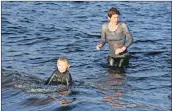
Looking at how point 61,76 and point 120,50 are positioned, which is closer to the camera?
point 61,76

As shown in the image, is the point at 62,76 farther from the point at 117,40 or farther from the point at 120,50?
the point at 117,40

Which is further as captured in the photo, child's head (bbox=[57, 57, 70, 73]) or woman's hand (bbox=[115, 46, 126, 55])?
woman's hand (bbox=[115, 46, 126, 55])

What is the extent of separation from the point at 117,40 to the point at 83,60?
6.81 ft

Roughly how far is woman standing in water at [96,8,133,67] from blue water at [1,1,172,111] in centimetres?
36

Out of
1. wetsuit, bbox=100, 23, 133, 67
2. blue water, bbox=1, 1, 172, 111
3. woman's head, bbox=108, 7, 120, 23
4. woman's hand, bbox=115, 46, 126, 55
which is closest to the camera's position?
blue water, bbox=1, 1, 172, 111

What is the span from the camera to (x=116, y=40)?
12703mm

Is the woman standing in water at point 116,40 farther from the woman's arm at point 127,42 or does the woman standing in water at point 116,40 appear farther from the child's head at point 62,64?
the child's head at point 62,64

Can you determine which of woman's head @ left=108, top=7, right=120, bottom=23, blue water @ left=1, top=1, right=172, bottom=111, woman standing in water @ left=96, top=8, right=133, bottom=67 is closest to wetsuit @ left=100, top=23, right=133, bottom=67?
woman standing in water @ left=96, top=8, right=133, bottom=67

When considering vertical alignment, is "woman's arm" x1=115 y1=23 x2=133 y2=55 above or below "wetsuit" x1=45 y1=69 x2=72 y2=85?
above

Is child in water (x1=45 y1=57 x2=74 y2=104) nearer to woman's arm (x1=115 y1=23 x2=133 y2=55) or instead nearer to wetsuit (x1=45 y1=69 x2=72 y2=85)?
wetsuit (x1=45 y1=69 x2=72 y2=85)

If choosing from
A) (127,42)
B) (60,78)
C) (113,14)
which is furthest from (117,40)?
(60,78)

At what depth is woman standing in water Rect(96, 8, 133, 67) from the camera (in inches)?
479

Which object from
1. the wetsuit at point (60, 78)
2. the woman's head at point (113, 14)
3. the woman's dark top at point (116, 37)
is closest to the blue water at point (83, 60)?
the wetsuit at point (60, 78)

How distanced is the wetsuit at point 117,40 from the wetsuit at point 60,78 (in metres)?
2.26
